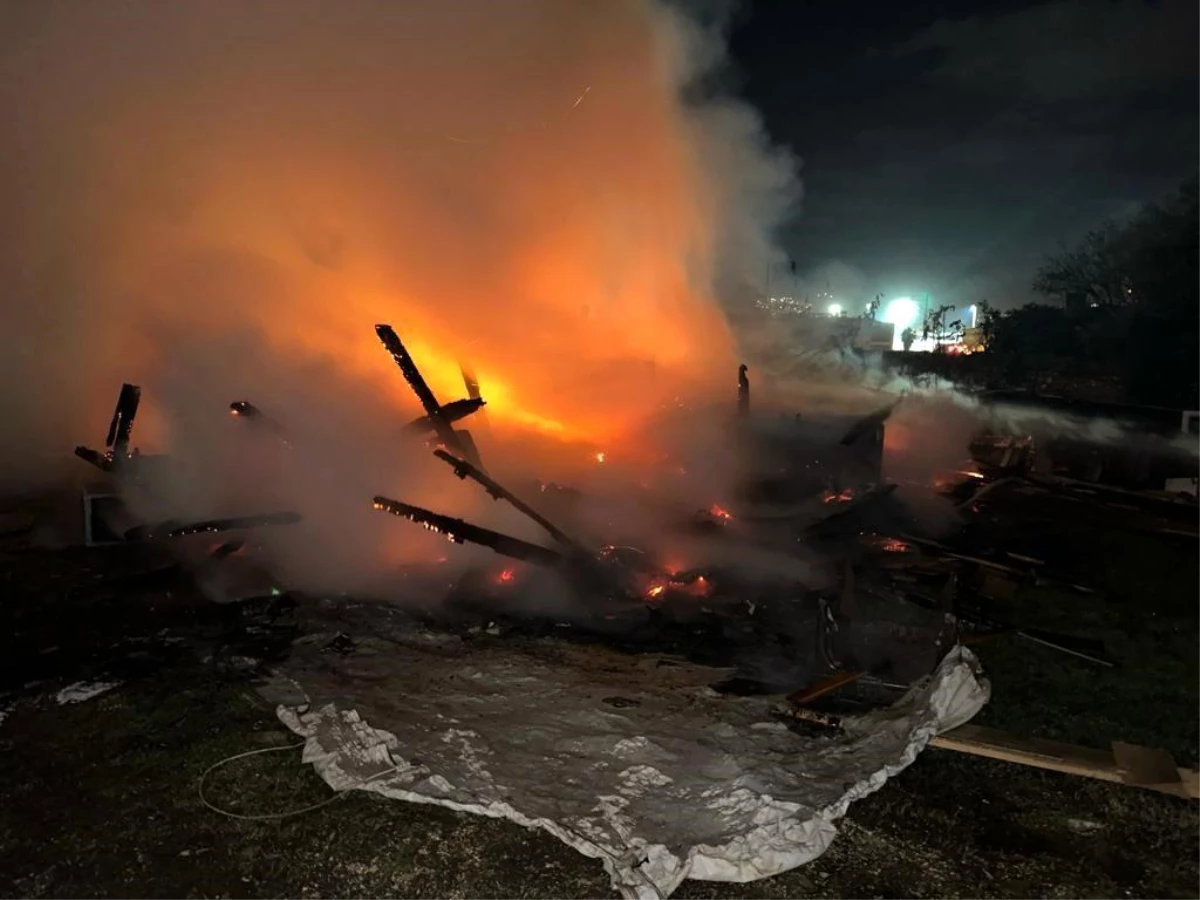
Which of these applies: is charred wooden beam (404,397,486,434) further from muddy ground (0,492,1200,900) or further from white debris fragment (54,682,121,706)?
white debris fragment (54,682,121,706)

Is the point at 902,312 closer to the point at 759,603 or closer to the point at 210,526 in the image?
the point at 759,603

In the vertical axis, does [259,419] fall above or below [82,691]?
above

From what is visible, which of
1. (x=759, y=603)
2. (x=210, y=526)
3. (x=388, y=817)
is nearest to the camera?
(x=388, y=817)

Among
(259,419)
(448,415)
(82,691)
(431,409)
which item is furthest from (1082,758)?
(259,419)

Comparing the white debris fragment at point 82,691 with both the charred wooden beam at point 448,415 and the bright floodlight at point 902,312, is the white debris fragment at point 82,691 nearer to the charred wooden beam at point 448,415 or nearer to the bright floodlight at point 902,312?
the charred wooden beam at point 448,415

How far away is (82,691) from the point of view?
4.62 metres

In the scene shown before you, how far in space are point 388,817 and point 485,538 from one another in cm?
340

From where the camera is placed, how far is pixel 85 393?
12.3m

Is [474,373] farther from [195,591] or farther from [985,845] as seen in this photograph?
[985,845]

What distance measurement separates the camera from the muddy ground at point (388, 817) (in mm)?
3080

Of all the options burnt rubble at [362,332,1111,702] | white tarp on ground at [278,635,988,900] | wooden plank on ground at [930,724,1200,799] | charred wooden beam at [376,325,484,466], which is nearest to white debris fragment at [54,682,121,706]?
white tarp on ground at [278,635,988,900]

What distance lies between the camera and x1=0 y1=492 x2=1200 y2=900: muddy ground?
3.08 meters

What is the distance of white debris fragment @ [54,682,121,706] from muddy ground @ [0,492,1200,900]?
65mm

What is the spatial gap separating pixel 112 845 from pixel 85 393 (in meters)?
11.4
